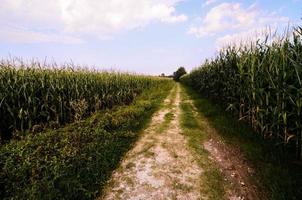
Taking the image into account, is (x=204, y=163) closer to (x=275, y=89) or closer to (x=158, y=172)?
(x=158, y=172)

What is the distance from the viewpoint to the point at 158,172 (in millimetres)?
5379

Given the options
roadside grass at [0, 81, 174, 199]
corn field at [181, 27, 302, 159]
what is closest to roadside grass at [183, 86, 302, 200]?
corn field at [181, 27, 302, 159]

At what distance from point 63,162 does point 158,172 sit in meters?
1.80

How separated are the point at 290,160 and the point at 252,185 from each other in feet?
4.25

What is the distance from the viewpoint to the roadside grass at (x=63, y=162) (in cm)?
427

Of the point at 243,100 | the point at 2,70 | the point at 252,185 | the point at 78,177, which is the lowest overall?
the point at 252,185

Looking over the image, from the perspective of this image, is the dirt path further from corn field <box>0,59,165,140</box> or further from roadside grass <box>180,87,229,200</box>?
corn field <box>0,59,165,140</box>

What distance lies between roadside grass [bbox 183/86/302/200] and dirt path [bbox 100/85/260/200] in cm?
73

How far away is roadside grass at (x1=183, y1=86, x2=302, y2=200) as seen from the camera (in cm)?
442

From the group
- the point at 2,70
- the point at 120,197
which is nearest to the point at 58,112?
the point at 2,70

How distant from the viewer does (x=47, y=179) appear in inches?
180

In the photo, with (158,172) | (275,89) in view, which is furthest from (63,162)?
(275,89)

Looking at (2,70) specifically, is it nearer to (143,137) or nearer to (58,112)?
(58,112)

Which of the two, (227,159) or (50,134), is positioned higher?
(50,134)
